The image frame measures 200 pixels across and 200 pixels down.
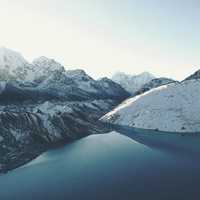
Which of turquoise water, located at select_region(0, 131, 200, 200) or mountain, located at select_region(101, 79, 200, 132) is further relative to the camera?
mountain, located at select_region(101, 79, 200, 132)

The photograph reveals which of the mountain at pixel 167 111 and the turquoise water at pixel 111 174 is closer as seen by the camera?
the turquoise water at pixel 111 174

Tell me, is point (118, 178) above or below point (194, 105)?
below

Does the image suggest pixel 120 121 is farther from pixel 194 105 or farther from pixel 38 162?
pixel 38 162

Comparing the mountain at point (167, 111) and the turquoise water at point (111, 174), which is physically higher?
the mountain at point (167, 111)

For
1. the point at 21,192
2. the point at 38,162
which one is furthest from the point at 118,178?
the point at 38,162

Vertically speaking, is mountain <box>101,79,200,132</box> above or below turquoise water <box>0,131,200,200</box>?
above
